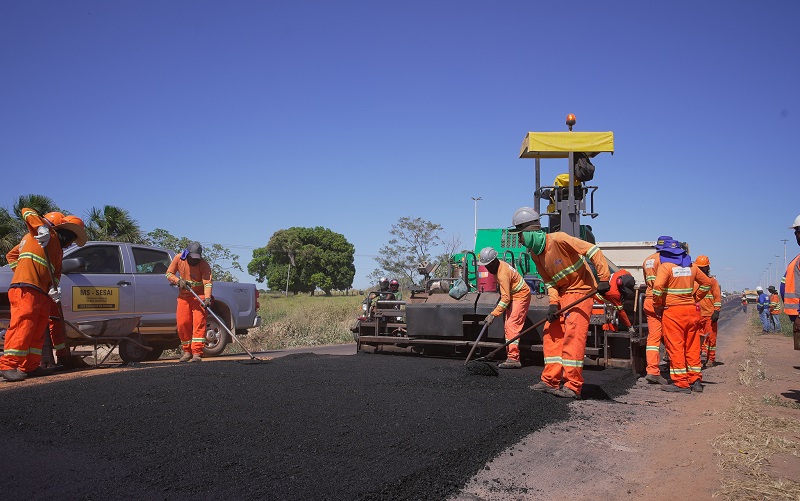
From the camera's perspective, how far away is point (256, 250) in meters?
59.7

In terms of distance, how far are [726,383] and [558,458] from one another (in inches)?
205

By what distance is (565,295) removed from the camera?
6078 mm

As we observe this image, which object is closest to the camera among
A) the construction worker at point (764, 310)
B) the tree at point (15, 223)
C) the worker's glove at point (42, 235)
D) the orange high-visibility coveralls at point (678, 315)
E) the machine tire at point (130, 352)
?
the worker's glove at point (42, 235)

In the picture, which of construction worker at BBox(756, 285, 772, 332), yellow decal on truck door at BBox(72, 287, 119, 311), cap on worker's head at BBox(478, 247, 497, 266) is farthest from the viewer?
construction worker at BBox(756, 285, 772, 332)

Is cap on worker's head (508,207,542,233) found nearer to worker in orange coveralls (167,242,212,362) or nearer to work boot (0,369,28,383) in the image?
worker in orange coveralls (167,242,212,362)

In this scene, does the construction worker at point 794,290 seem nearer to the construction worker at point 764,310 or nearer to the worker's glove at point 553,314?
the worker's glove at point 553,314

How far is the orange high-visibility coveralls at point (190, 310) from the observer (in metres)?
8.11

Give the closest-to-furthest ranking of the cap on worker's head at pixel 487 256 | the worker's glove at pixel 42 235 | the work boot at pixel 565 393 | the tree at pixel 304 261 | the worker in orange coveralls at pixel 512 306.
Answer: the work boot at pixel 565 393 < the worker's glove at pixel 42 235 < the worker in orange coveralls at pixel 512 306 < the cap on worker's head at pixel 487 256 < the tree at pixel 304 261

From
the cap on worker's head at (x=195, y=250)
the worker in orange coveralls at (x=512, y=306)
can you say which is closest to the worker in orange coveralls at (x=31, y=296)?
the cap on worker's head at (x=195, y=250)

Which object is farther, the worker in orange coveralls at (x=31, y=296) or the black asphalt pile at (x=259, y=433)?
the worker in orange coveralls at (x=31, y=296)

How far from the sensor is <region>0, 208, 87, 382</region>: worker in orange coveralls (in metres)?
6.20

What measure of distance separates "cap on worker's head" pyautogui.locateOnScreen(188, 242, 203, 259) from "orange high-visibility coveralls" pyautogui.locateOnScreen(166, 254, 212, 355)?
0.37 ft

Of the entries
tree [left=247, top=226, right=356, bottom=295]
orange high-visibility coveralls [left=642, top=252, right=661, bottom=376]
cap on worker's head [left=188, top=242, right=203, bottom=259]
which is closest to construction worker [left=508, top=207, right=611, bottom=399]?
orange high-visibility coveralls [left=642, top=252, right=661, bottom=376]

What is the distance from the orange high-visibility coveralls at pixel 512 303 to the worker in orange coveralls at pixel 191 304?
382cm
